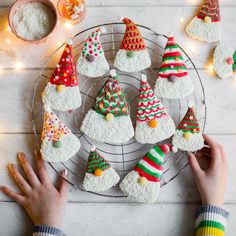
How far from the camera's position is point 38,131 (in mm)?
1295

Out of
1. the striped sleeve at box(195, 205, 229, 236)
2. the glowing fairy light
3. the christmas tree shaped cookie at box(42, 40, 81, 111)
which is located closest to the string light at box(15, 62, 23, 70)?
the christmas tree shaped cookie at box(42, 40, 81, 111)

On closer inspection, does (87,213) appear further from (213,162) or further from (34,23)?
(34,23)

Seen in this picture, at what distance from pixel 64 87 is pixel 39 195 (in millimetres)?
355

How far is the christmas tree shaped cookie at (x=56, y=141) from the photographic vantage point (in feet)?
3.97

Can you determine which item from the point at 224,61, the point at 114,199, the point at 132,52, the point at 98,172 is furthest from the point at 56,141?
the point at 224,61

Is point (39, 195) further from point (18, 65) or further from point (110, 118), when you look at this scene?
point (18, 65)

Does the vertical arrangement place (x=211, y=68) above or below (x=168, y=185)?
above

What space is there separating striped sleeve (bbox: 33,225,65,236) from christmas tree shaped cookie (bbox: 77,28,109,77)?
497 millimetres

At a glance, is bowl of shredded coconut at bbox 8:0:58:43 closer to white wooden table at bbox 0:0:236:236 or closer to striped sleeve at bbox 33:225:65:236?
white wooden table at bbox 0:0:236:236

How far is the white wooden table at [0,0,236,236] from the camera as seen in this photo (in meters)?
1.26

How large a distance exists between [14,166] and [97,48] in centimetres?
48

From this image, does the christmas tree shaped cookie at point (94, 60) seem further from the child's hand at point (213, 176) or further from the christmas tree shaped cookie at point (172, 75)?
the child's hand at point (213, 176)

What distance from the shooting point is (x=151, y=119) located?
1.22 metres

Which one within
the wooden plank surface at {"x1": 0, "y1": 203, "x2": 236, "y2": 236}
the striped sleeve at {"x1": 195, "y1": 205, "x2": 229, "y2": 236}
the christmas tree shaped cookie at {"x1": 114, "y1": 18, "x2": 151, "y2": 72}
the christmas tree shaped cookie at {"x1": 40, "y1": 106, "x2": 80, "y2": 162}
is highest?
the christmas tree shaped cookie at {"x1": 114, "y1": 18, "x2": 151, "y2": 72}
